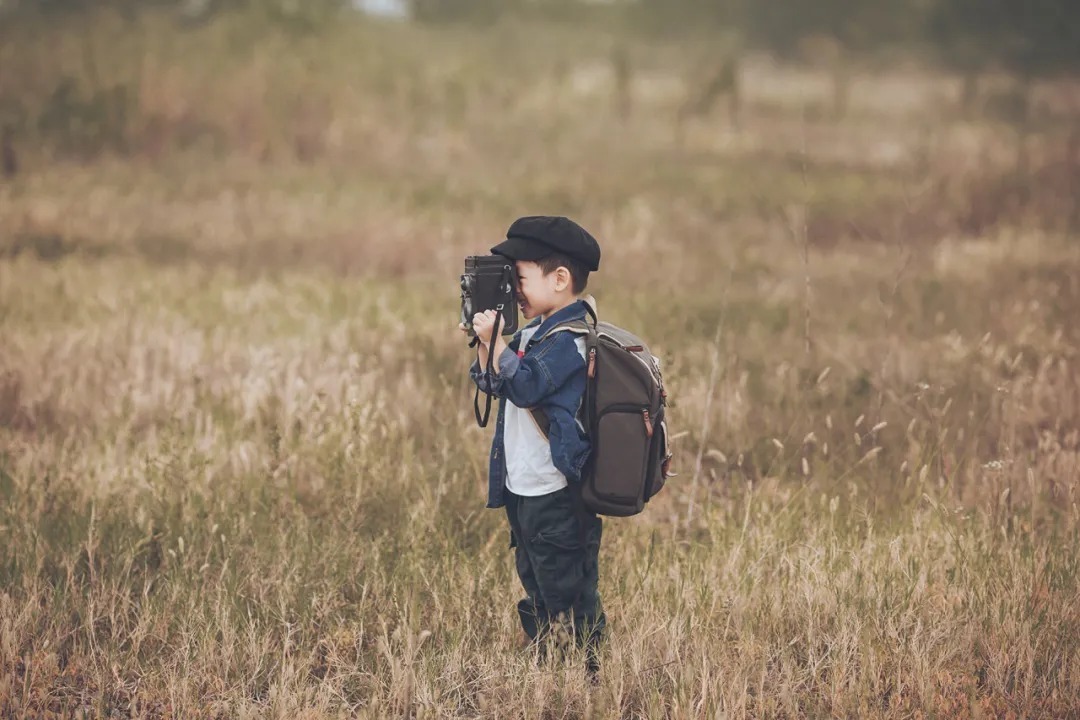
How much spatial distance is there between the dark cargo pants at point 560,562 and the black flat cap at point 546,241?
69 cm

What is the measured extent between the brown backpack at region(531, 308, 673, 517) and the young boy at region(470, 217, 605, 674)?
48 millimetres

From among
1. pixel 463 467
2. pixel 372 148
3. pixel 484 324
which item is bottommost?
pixel 463 467

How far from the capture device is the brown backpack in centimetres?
313

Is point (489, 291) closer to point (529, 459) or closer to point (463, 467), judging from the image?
point (529, 459)

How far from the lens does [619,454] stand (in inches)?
123

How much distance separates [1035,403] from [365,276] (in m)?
5.54

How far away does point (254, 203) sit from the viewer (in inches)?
478

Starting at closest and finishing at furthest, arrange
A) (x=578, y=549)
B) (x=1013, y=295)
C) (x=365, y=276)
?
(x=578, y=549)
(x=1013, y=295)
(x=365, y=276)

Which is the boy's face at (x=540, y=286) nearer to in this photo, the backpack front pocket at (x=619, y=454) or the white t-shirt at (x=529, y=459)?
the white t-shirt at (x=529, y=459)

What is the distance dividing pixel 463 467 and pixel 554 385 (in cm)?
193

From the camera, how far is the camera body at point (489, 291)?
319cm

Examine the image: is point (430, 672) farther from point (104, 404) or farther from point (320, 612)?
point (104, 404)

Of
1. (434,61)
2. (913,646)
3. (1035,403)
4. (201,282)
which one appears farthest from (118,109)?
(913,646)

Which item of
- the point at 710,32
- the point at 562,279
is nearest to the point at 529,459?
the point at 562,279
